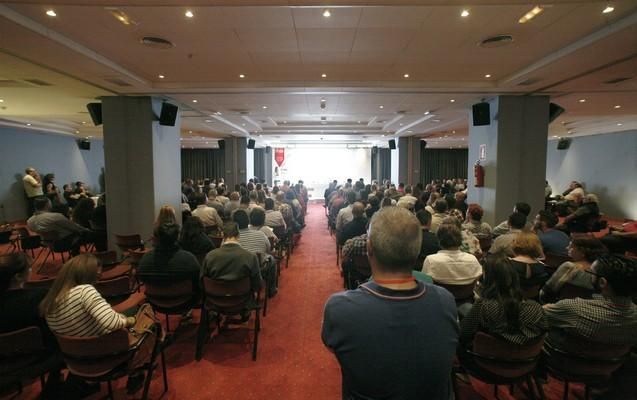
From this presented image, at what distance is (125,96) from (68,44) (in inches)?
113

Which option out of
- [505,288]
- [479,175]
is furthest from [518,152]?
[505,288]

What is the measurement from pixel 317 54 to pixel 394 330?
15.5 ft

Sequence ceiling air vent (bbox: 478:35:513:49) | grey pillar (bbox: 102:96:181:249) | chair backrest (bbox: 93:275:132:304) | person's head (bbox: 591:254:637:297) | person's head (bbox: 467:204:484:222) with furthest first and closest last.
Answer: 1. grey pillar (bbox: 102:96:181:249)
2. person's head (bbox: 467:204:484:222)
3. ceiling air vent (bbox: 478:35:513:49)
4. chair backrest (bbox: 93:275:132:304)
5. person's head (bbox: 591:254:637:297)

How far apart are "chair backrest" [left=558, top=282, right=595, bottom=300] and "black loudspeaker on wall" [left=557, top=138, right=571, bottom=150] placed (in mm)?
17013

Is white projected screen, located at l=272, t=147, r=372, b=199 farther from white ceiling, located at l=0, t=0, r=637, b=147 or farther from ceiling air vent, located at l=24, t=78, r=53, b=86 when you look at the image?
ceiling air vent, located at l=24, t=78, r=53, b=86

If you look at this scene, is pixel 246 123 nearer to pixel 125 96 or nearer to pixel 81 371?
pixel 125 96

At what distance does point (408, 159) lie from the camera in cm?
1688

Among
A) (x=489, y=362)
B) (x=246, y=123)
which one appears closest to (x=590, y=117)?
(x=246, y=123)

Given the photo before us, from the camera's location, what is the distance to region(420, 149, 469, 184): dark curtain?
1022 inches

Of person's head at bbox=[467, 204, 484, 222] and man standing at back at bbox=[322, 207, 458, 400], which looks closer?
man standing at back at bbox=[322, 207, 458, 400]

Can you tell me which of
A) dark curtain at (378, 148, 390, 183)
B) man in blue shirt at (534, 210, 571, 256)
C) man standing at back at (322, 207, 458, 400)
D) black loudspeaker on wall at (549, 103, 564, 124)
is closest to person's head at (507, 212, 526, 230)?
man in blue shirt at (534, 210, 571, 256)

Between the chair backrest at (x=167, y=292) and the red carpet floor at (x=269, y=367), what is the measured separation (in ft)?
1.89

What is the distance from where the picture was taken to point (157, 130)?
741cm

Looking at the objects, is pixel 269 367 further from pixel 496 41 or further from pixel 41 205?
pixel 41 205
